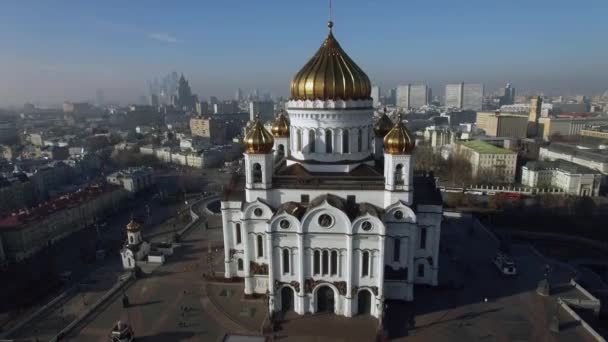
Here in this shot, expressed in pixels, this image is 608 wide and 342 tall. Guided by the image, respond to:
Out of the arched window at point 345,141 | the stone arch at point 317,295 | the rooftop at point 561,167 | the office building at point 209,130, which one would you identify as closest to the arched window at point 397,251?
the stone arch at point 317,295

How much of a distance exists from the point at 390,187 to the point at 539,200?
134ft

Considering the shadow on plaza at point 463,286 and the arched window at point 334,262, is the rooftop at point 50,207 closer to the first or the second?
the arched window at point 334,262

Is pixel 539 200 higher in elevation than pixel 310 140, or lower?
lower

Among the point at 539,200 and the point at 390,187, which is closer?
the point at 390,187

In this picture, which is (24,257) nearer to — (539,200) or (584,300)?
(584,300)

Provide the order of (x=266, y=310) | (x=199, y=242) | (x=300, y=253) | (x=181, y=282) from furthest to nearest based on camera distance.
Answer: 1. (x=199, y=242)
2. (x=181, y=282)
3. (x=266, y=310)
4. (x=300, y=253)

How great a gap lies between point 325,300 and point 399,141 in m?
11.3

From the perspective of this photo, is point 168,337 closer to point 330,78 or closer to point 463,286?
point 330,78

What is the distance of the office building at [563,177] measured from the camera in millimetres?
59719

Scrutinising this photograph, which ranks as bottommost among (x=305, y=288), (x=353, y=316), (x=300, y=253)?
(x=353, y=316)

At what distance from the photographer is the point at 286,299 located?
83.1 ft

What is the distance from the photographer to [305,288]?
24.5 m

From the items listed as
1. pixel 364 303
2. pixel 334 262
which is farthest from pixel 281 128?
pixel 364 303

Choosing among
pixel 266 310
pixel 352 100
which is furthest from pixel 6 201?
pixel 352 100
